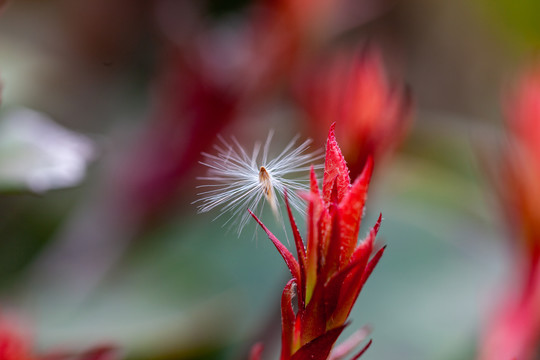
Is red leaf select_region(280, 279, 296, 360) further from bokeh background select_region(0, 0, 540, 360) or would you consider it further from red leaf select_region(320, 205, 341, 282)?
bokeh background select_region(0, 0, 540, 360)

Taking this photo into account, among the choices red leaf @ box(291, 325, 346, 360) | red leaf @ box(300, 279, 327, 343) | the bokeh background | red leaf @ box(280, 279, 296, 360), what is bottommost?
red leaf @ box(291, 325, 346, 360)

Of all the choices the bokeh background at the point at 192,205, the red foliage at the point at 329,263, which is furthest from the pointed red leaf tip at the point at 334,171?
the bokeh background at the point at 192,205

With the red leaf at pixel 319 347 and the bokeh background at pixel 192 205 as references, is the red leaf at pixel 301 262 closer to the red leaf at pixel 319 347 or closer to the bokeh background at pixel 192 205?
the red leaf at pixel 319 347

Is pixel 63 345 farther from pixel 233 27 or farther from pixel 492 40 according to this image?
pixel 492 40

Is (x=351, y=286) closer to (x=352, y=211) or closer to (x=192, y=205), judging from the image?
(x=352, y=211)

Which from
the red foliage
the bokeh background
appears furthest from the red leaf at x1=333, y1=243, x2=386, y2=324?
the bokeh background

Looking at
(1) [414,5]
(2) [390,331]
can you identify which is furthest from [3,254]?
(1) [414,5]
